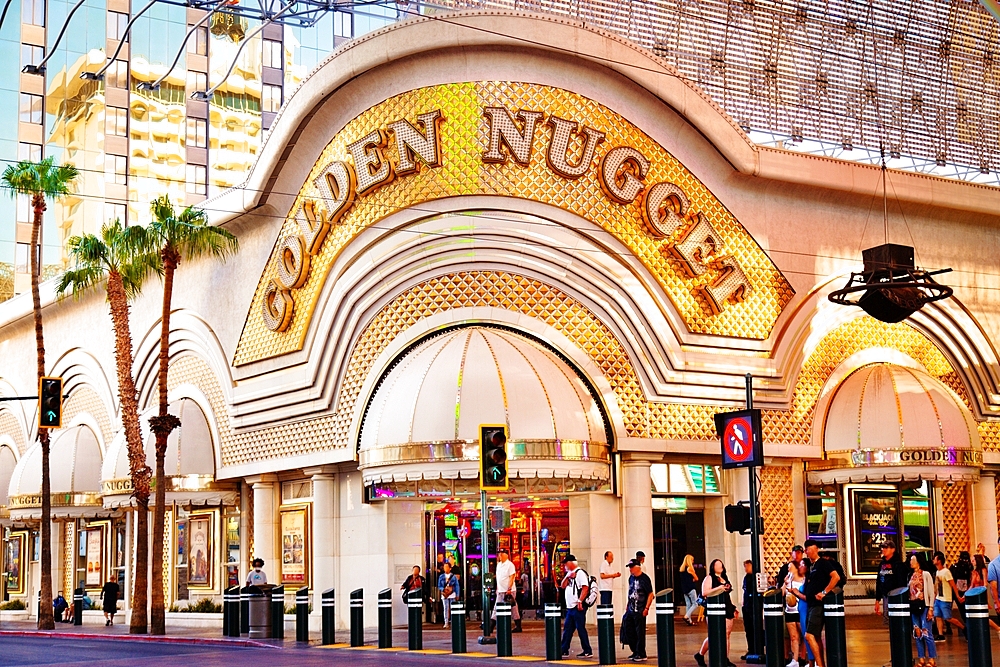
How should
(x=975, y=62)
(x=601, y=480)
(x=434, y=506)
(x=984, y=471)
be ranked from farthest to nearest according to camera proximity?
(x=975, y=62)
(x=984, y=471)
(x=434, y=506)
(x=601, y=480)

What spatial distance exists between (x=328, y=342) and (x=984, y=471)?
18.2 metres

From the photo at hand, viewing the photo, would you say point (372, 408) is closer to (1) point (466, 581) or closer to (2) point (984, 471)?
(1) point (466, 581)

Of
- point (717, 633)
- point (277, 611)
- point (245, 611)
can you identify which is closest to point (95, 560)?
point (245, 611)

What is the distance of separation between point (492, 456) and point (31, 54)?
58.0 m

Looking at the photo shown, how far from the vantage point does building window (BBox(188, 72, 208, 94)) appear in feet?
241

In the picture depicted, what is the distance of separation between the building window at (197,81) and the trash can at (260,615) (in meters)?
47.4

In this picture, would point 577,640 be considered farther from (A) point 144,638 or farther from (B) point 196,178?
(B) point 196,178

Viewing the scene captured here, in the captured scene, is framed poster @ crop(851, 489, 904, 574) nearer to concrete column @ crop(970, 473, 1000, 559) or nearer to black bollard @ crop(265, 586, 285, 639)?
concrete column @ crop(970, 473, 1000, 559)

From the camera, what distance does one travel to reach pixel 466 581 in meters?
34.2

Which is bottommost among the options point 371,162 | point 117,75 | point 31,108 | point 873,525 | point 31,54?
point 873,525

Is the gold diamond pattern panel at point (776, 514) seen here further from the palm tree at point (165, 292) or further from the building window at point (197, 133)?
the building window at point (197, 133)

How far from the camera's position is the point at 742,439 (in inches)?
866

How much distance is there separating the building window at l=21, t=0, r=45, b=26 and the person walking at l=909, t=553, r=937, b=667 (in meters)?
62.2

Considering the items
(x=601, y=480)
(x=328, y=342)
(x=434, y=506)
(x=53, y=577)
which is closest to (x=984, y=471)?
(x=601, y=480)
